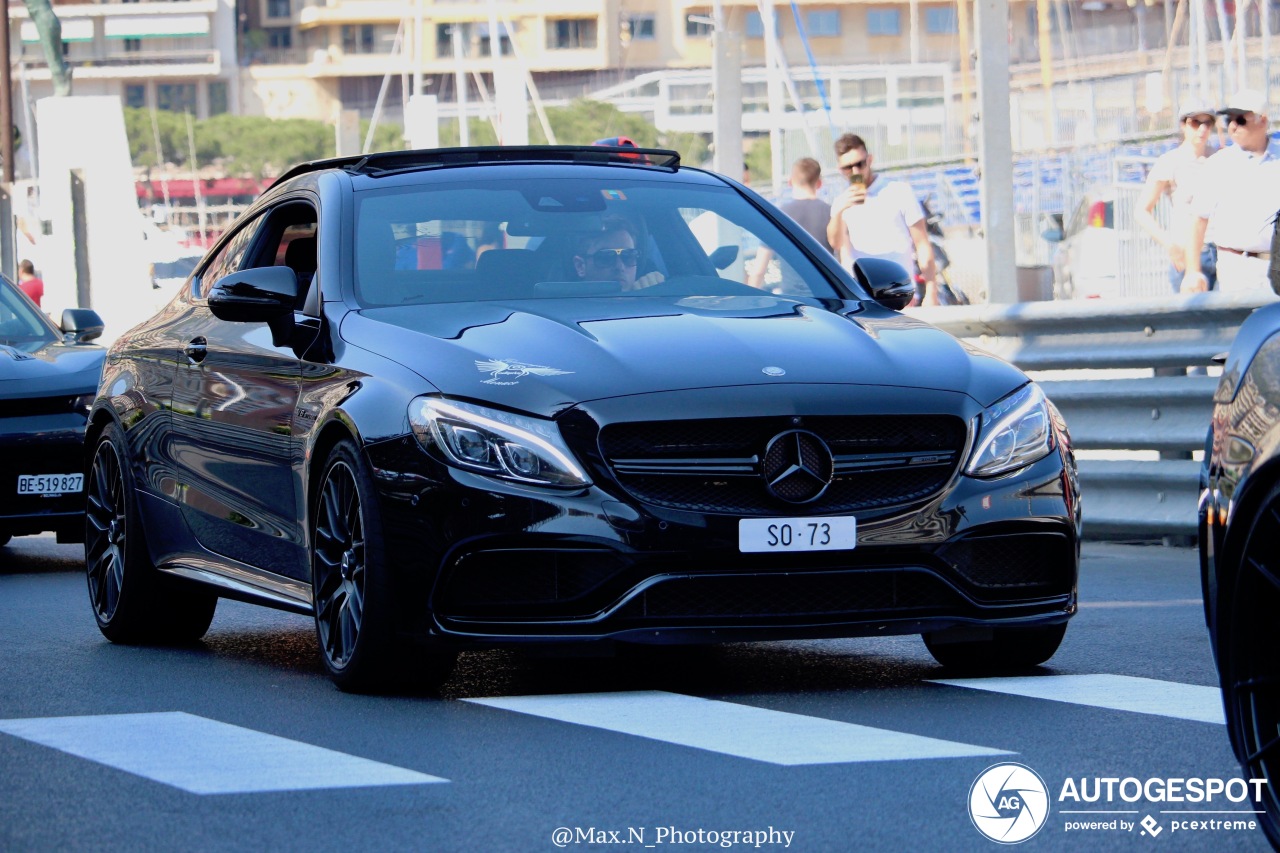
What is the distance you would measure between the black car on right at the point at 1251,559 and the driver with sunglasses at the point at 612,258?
10.6 ft

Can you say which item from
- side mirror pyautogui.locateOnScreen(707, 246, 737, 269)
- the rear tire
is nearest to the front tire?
the rear tire

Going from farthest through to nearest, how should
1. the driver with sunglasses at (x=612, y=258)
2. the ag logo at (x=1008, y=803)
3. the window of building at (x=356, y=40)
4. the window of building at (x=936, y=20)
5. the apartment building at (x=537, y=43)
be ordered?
1. the window of building at (x=356, y=40)
2. the apartment building at (x=537, y=43)
3. the window of building at (x=936, y=20)
4. the driver with sunglasses at (x=612, y=258)
5. the ag logo at (x=1008, y=803)

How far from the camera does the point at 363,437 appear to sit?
6680 millimetres

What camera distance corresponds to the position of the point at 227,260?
896cm

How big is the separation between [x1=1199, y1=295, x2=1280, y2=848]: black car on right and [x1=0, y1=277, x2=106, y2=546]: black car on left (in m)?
8.19

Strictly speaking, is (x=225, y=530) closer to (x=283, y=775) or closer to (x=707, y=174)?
(x=707, y=174)

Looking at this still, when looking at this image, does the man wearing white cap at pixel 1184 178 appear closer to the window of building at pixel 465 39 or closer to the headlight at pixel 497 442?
the headlight at pixel 497 442

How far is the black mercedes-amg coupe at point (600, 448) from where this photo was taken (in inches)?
251

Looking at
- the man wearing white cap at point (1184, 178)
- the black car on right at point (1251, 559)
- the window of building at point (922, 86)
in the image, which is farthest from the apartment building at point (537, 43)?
the black car on right at point (1251, 559)

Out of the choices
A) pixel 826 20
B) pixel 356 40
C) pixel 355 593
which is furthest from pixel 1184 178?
pixel 356 40

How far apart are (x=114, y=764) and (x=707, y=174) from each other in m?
3.64

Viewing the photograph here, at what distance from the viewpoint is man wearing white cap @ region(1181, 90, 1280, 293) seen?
12.9 meters

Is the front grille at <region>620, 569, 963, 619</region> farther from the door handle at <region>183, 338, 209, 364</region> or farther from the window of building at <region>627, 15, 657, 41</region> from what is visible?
the window of building at <region>627, 15, 657, 41</region>

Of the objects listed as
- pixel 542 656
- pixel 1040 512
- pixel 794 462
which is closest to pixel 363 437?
pixel 542 656
